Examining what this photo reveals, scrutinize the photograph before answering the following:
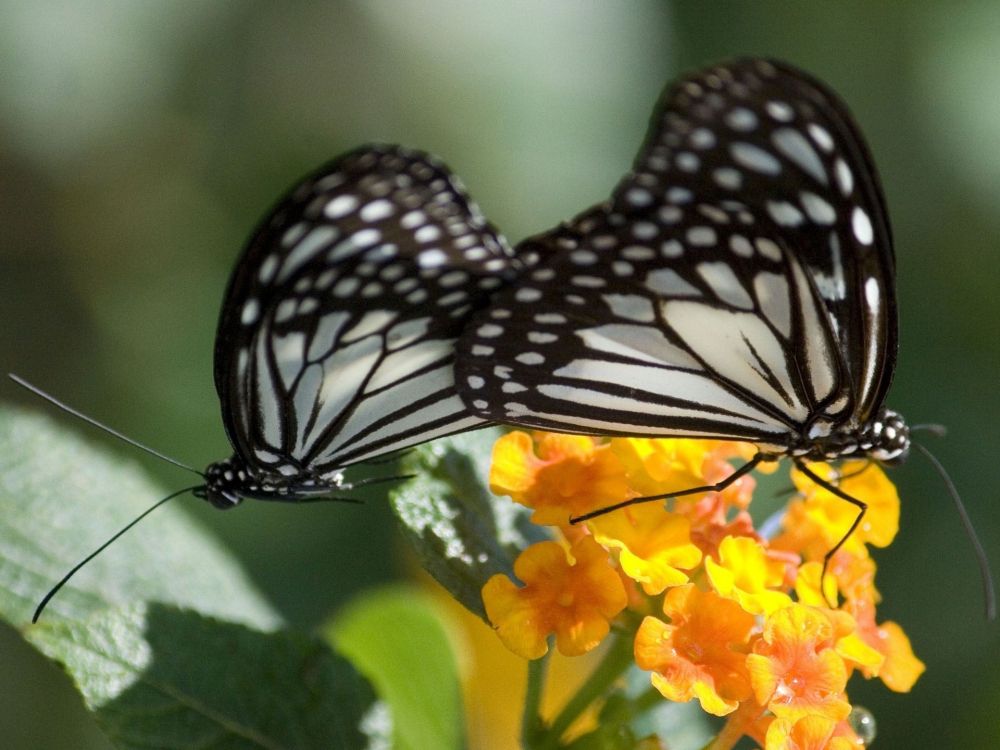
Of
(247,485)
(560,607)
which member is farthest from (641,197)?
(247,485)

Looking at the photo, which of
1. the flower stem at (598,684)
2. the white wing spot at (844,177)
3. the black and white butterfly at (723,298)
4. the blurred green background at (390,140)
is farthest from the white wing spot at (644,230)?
the blurred green background at (390,140)

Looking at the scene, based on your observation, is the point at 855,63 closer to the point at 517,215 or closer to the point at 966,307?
the point at 966,307

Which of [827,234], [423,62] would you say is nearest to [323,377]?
[827,234]

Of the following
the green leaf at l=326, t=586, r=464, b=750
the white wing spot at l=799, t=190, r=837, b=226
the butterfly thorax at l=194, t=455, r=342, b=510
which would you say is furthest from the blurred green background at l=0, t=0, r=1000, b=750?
the white wing spot at l=799, t=190, r=837, b=226

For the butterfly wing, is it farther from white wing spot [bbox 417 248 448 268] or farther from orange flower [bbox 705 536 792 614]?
orange flower [bbox 705 536 792 614]

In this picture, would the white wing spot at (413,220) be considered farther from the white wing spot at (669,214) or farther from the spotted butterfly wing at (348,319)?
the white wing spot at (669,214)

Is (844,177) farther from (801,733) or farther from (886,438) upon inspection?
(801,733)
